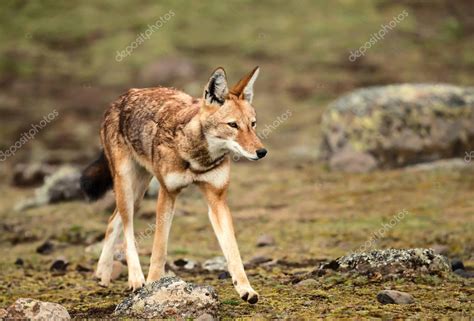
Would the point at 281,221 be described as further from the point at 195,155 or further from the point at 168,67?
the point at 168,67

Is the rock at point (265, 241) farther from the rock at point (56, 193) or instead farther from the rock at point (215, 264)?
the rock at point (56, 193)

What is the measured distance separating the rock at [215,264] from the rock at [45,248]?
2870mm

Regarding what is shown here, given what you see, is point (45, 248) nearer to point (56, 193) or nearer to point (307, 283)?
point (56, 193)

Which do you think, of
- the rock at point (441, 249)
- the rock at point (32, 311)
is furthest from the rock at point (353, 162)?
the rock at point (32, 311)

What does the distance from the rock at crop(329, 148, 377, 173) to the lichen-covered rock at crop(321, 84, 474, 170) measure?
0.08m

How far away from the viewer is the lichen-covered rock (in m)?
17.6

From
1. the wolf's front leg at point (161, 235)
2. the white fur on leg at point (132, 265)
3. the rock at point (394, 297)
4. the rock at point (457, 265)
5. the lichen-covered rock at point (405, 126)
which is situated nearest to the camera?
the rock at point (394, 297)

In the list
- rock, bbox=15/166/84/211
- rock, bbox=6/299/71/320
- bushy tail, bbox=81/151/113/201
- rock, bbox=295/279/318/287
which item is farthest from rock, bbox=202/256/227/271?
rock, bbox=15/166/84/211

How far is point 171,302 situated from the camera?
23.1ft

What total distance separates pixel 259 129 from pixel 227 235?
16.4 metres

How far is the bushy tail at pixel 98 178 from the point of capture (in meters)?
10.5

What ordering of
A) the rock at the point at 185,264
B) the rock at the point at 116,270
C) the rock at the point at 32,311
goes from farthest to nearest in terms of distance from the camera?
1. the rock at the point at 185,264
2. the rock at the point at 116,270
3. the rock at the point at 32,311

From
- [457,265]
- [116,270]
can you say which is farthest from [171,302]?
[457,265]

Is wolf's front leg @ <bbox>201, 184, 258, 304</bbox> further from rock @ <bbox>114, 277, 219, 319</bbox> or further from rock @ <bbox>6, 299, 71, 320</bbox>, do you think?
rock @ <bbox>6, 299, 71, 320</bbox>
